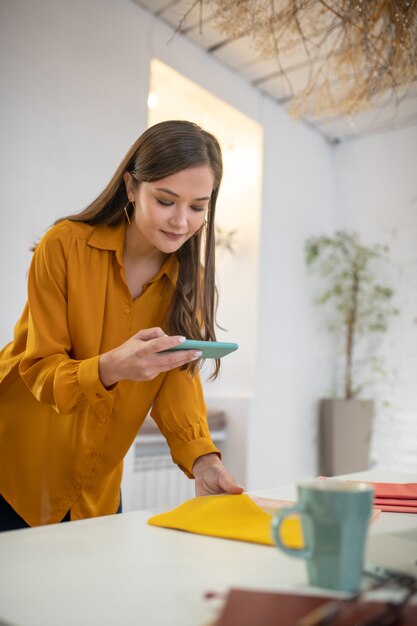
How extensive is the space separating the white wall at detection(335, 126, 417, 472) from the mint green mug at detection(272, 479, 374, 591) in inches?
144

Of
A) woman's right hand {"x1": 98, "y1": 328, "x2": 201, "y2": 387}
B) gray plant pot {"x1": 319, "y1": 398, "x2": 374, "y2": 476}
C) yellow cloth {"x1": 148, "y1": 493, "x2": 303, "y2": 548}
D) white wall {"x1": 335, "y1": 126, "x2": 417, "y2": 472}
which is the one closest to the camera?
yellow cloth {"x1": 148, "y1": 493, "x2": 303, "y2": 548}

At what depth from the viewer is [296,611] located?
0.50m

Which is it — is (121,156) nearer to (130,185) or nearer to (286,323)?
(130,185)

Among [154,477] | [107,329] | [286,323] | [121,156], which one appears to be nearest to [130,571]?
[107,329]

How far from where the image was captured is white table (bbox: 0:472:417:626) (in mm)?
523

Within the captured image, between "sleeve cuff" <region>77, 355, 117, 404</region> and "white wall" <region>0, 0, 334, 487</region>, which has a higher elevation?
"white wall" <region>0, 0, 334, 487</region>

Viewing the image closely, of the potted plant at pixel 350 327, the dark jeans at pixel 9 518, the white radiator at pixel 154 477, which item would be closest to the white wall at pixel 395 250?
the potted plant at pixel 350 327

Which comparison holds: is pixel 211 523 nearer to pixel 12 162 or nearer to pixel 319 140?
pixel 12 162

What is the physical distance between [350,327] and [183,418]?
3.02 meters

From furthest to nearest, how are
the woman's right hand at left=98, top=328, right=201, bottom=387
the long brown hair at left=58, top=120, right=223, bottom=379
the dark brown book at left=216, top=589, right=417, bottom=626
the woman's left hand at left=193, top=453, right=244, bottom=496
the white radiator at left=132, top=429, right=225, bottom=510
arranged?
the white radiator at left=132, top=429, right=225, bottom=510 < the long brown hair at left=58, top=120, right=223, bottom=379 < the woman's left hand at left=193, top=453, right=244, bottom=496 < the woman's right hand at left=98, top=328, right=201, bottom=387 < the dark brown book at left=216, top=589, right=417, bottom=626

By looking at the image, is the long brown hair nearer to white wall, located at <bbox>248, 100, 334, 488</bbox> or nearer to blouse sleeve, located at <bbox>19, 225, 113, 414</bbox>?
blouse sleeve, located at <bbox>19, 225, 113, 414</bbox>

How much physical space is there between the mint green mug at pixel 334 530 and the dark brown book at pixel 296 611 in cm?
3

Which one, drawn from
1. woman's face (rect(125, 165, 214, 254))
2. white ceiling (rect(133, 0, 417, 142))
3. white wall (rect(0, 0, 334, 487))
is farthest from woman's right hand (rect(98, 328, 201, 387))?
white ceiling (rect(133, 0, 417, 142))

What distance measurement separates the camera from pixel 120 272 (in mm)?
1338
